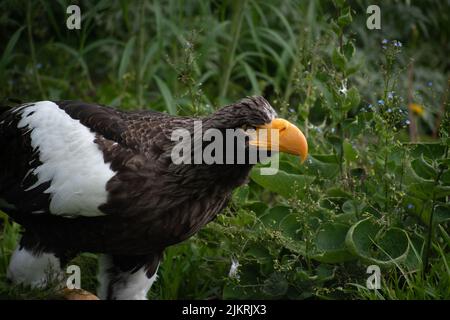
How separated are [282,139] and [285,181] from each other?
2.27 ft

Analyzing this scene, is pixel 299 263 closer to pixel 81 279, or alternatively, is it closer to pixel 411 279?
→ pixel 411 279

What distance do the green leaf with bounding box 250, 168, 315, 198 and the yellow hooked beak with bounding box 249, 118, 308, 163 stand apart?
0.58 m

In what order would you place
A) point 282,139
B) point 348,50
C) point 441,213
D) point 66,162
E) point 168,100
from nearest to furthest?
point 282,139 → point 66,162 → point 441,213 → point 348,50 → point 168,100

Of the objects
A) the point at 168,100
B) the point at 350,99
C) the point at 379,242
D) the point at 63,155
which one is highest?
the point at 168,100

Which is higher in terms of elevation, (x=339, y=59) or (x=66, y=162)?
(x=339, y=59)

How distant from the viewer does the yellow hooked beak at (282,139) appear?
9.64 feet

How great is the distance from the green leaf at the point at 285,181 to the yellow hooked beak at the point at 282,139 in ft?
1.89

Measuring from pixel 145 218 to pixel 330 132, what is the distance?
133 cm

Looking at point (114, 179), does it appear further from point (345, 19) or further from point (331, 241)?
point (345, 19)

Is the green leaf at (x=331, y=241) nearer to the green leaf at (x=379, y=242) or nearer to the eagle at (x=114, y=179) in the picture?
the green leaf at (x=379, y=242)

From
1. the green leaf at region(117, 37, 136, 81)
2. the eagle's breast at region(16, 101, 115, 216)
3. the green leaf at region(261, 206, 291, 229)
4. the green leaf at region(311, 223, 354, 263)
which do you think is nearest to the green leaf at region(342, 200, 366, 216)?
the green leaf at region(311, 223, 354, 263)

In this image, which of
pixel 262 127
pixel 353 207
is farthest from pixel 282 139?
pixel 353 207

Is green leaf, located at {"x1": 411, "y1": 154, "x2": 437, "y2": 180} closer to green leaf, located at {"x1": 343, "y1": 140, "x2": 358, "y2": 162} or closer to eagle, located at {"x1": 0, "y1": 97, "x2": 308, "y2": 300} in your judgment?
green leaf, located at {"x1": 343, "y1": 140, "x2": 358, "y2": 162}

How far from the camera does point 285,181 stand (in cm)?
362
